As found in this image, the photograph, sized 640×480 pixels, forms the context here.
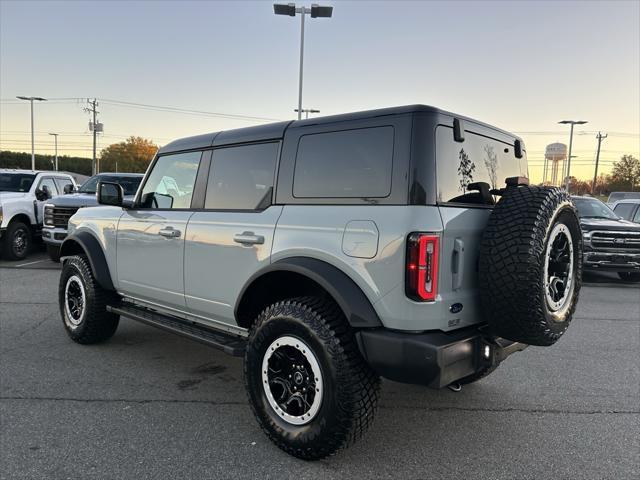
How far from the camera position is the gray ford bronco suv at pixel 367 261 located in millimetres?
2590

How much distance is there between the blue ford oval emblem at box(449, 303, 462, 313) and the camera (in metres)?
2.67

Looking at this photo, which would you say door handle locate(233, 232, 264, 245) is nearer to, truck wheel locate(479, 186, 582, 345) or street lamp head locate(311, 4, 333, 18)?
truck wheel locate(479, 186, 582, 345)

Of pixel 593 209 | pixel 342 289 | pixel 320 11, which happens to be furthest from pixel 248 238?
pixel 320 11

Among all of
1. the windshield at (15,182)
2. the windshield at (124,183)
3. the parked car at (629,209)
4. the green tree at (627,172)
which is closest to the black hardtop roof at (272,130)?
the windshield at (124,183)

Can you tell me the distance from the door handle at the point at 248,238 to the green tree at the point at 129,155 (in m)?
81.7

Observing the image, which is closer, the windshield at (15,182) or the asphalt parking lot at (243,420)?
the asphalt parking lot at (243,420)

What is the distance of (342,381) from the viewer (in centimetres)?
267

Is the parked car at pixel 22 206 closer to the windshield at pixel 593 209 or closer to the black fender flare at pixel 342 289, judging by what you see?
the black fender flare at pixel 342 289

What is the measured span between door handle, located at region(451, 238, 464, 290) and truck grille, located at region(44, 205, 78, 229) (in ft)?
29.0

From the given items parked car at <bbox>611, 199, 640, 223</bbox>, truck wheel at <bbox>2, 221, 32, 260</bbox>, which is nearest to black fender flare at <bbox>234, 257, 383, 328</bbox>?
truck wheel at <bbox>2, 221, 32, 260</bbox>

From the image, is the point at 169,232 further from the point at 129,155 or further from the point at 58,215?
the point at 129,155

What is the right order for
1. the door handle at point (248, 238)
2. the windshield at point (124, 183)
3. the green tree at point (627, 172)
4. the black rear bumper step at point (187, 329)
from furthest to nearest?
the green tree at point (627, 172) < the windshield at point (124, 183) < the black rear bumper step at point (187, 329) < the door handle at point (248, 238)

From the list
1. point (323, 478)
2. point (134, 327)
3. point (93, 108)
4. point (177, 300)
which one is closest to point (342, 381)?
point (323, 478)

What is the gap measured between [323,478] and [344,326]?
850 millimetres
